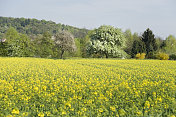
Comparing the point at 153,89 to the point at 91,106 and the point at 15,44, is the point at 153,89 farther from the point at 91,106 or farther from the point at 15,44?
the point at 15,44

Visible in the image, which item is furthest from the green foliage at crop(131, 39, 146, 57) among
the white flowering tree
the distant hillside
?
the distant hillside

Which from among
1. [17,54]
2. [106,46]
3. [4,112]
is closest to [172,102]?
[4,112]

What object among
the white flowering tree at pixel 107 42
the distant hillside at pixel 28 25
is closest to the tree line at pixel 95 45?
the white flowering tree at pixel 107 42

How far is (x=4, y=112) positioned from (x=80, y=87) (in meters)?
3.33

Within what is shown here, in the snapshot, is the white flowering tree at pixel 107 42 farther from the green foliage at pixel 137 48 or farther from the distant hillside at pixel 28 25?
the distant hillside at pixel 28 25

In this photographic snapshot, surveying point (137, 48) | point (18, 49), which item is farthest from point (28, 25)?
point (137, 48)

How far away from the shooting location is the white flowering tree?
34.1m

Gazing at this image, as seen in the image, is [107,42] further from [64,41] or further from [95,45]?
[64,41]

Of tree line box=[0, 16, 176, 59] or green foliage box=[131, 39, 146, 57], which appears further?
green foliage box=[131, 39, 146, 57]

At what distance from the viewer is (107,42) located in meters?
A: 35.3

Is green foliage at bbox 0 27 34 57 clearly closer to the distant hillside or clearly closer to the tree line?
the tree line

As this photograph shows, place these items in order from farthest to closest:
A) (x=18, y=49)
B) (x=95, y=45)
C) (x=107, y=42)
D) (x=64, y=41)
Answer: (x=64, y=41) → (x=18, y=49) → (x=107, y=42) → (x=95, y=45)

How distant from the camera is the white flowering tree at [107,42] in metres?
34.1

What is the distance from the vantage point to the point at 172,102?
6.32m
